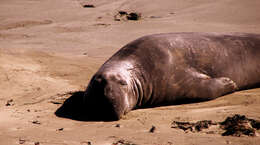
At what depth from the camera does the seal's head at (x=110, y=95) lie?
389 centimetres

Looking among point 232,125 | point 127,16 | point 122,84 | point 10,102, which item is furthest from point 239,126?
point 127,16

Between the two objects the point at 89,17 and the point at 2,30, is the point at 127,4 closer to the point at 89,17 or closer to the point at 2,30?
the point at 89,17

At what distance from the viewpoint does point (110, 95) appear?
13.0ft

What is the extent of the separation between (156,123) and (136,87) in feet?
3.81

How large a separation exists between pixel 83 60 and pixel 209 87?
279cm

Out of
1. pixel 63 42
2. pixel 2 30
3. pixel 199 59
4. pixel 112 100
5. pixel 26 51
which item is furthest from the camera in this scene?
pixel 2 30

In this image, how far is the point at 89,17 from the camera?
448 inches

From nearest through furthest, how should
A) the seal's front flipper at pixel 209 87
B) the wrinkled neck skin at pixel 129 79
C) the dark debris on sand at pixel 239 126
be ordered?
1. the dark debris on sand at pixel 239 126
2. the wrinkled neck skin at pixel 129 79
3. the seal's front flipper at pixel 209 87

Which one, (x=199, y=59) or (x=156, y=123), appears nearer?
(x=156, y=123)

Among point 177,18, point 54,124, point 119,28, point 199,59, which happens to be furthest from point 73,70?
point 177,18

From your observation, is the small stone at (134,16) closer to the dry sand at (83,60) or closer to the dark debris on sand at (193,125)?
the dry sand at (83,60)

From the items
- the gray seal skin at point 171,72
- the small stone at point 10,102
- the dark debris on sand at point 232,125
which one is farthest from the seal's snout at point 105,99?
the small stone at point 10,102

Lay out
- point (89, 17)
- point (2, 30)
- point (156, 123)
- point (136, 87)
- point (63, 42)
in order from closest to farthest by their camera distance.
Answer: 1. point (156, 123)
2. point (136, 87)
3. point (63, 42)
4. point (2, 30)
5. point (89, 17)

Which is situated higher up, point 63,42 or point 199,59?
point 199,59
